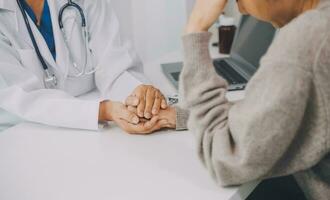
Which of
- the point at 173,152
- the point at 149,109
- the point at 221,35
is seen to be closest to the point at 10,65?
the point at 149,109

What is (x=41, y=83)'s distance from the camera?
3.94 feet

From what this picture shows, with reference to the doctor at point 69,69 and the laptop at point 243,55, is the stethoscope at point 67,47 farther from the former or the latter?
the laptop at point 243,55

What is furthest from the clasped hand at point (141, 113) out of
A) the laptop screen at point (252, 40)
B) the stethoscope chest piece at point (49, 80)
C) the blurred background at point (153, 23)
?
the blurred background at point (153, 23)

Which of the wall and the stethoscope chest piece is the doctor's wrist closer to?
the stethoscope chest piece

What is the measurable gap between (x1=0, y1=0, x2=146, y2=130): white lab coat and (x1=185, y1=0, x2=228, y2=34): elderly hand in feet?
1.33

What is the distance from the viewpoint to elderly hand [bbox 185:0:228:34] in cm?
77

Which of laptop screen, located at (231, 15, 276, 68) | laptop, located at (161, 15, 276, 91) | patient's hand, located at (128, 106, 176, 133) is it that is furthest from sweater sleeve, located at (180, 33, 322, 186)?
laptop screen, located at (231, 15, 276, 68)

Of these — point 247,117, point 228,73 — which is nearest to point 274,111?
point 247,117

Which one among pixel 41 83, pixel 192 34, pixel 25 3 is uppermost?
pixel 192 34

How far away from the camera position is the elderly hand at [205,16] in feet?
2.54

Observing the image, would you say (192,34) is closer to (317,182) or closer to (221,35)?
(317,182)

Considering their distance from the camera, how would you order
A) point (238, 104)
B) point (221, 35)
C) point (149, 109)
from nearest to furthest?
point (238, 104) < point (149, 109) < point (221, 35)

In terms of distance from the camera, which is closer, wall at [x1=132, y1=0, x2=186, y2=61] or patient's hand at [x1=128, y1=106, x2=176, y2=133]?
patient's hand at [x1=128, y1=106, x2=176, y2=133]

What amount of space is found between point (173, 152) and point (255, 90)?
32 cm
